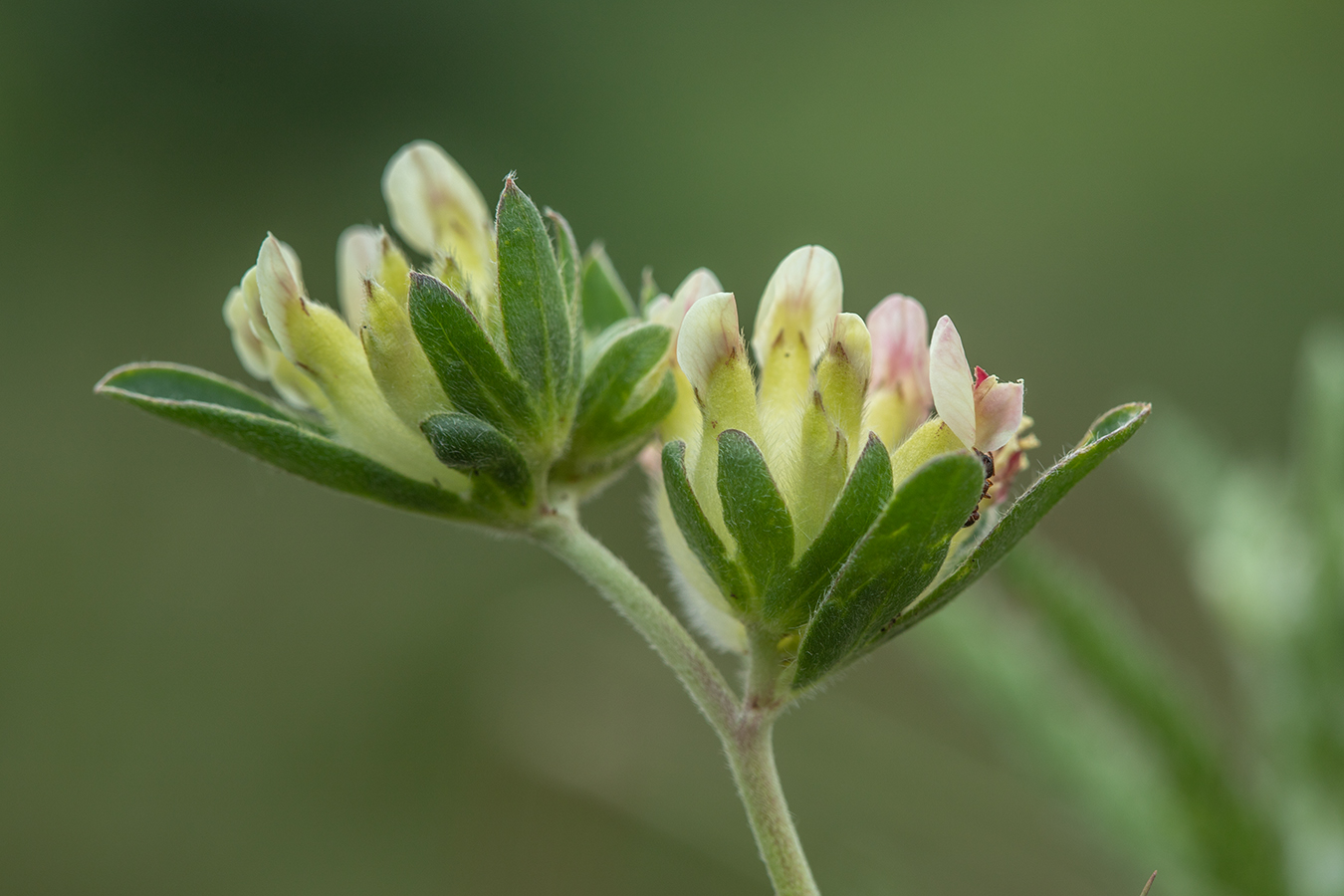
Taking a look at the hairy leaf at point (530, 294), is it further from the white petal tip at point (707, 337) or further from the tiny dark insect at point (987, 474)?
the tiny dark insect at point (987, 474)

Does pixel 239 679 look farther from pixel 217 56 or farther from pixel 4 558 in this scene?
pixel 217 56

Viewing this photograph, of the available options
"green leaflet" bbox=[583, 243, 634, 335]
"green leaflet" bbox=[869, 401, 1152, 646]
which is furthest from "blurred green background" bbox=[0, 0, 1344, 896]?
"green leaflet" bbox=[869, 401, 1152, 646]

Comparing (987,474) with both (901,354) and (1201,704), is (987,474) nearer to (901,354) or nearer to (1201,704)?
(901,354)

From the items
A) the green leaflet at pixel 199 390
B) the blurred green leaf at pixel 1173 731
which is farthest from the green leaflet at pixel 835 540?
the blurred green leaf at pixel 1173 731

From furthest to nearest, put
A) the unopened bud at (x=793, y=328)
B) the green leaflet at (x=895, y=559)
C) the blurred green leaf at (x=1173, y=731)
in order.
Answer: the blurred green leaf at (x=1173, y=731) < the unopened bud at (x=793, y=328) < the green leaflet at (x=895, y=559)

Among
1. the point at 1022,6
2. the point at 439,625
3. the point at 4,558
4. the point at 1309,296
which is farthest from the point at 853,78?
the point at 4,558

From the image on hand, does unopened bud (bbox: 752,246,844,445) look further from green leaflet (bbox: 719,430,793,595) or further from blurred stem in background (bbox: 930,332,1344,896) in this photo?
blurred stem in background (bbox: 930,332,1344,896)
